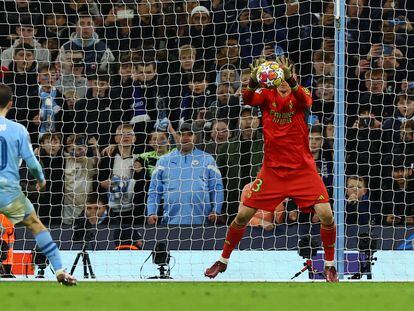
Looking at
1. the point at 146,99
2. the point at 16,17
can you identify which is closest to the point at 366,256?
the point at 146,99

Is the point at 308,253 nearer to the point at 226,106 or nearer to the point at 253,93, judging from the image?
the point at 253,93

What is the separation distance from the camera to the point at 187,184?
1309 cm

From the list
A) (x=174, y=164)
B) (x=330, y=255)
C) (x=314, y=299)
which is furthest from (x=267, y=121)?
(x=314, y=299)

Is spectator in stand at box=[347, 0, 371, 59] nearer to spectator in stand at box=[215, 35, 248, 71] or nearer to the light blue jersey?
spectator in stand at box=[215, 35, 248, 71]

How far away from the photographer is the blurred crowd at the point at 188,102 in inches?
514

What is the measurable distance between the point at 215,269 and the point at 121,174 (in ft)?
8.98

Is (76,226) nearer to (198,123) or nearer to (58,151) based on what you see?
(58,151)

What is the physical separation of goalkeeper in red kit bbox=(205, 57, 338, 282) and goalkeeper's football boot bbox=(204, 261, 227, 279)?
13mm

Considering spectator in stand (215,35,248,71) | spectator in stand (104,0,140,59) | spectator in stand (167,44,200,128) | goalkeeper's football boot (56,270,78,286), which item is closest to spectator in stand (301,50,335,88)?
spectator in stand (215,35,248,71)

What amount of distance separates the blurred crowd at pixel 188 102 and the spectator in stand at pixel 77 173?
17 millimetres

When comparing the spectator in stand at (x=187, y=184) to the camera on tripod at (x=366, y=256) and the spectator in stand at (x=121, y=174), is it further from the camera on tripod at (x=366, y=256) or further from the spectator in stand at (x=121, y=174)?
the camera on tripod at (x=366, y=256)

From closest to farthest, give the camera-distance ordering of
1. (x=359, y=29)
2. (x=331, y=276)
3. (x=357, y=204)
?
(x=331, y=276)
(x=357, y=204)
(x=359, y=29)

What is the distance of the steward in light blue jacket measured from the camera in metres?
12.9

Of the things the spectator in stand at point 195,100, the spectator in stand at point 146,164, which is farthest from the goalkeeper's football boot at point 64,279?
the spectator in stand at point 195,100
